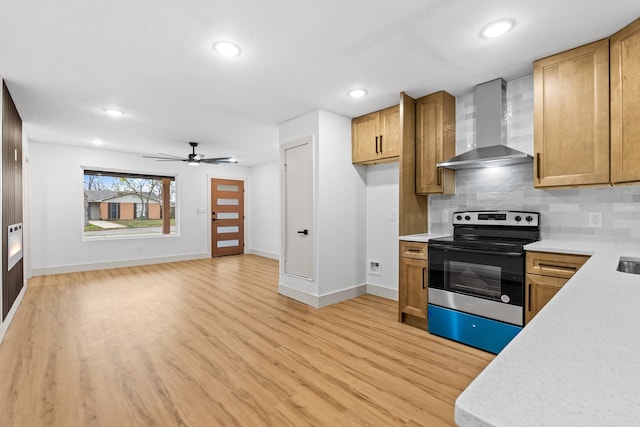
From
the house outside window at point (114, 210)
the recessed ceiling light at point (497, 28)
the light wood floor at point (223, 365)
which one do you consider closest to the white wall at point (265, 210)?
the house outside window at point (114, 210)

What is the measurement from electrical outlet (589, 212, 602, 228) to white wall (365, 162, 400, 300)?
1889 mm

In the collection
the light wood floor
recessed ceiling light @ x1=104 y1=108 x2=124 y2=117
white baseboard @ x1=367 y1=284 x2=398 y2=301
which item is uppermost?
recessed ceiling light @ x1=104 y1=108 x2=124 y2=117

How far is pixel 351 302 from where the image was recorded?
3848mm

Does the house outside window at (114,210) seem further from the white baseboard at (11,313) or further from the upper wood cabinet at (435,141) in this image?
the upper wood cabinet at (435,141)

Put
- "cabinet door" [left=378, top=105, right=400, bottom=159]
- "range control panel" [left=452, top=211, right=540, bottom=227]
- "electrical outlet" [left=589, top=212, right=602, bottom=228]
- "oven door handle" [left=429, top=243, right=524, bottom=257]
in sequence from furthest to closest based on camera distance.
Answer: "cabinet door" [left=378, top=105, right=400, bottom=159], "range control panel" [left=452, top=211, right=540, bottom=227], "electrical outlet" [left=589, top=212, right=602, bottom=228], "oven door handle" [left=429, top=243, right=524, bottom=257]

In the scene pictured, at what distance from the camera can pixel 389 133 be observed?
3.65 m

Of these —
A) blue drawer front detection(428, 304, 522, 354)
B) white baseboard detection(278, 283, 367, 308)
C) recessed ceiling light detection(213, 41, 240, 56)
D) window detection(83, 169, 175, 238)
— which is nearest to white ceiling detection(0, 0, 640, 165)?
recessed ceiling light detection(213, 41, 240, 56)

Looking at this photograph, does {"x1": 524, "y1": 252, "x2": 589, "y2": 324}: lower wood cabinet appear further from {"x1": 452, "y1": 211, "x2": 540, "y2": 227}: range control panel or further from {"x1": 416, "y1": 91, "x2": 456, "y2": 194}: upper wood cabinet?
{"x1": 416, "y1": 91, "x2": 456, "y2": 194}: upper wood cabinet

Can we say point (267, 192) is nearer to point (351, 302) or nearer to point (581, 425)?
point (351, 302)

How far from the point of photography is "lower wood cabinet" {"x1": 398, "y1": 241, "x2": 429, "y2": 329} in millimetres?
Answer: 2994

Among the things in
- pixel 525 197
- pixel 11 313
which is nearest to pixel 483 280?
pixel 525 197

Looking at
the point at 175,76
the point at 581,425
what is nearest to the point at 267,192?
the point at 175,76

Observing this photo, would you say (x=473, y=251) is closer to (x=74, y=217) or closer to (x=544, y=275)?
(x=544, y=275)

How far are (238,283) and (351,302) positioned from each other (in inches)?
78.8
